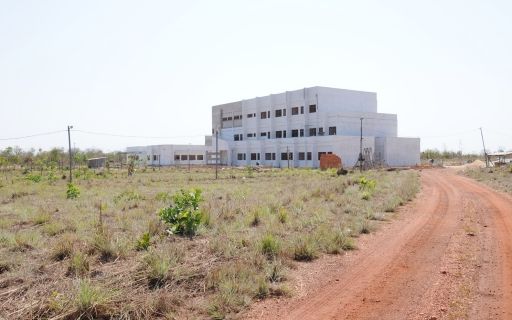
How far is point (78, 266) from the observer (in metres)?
8.04

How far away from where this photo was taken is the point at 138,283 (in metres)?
7.29

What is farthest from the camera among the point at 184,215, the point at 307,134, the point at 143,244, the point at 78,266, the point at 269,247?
the point at 307,134

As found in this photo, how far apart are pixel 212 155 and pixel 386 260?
274 feet

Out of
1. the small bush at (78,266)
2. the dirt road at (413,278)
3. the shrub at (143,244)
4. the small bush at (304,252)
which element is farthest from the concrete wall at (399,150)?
the small bush at (78,266)

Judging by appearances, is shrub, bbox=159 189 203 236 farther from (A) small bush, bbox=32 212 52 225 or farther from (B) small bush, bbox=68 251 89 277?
(A) small bush, bbox=32 212 52 225

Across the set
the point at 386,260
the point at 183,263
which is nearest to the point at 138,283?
the point at 183,263

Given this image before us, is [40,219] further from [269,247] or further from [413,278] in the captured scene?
[413,278]

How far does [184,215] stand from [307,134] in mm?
63246

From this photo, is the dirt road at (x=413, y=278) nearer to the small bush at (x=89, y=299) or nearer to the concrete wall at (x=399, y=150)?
the small bush at (x=89, y=299)

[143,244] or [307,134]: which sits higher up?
[307,134]

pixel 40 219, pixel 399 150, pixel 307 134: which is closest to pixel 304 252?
pixel 40 219

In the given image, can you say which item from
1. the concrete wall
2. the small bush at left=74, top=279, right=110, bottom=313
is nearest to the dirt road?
the small bush at left=74, top=279, right=110, bottom=313

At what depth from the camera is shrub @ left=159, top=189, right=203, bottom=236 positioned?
464 inches

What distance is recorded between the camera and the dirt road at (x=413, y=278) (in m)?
6.17
